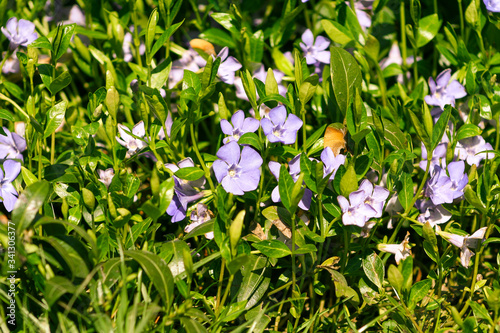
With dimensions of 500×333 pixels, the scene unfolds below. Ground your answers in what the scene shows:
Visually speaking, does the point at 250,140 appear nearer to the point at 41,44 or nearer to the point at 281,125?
the point at 281,125

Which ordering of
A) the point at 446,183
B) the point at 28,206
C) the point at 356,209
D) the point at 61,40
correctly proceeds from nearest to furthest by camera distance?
1. the point at 28,206
2. the point at 356,209
3. the point at 446,183
4. the point at 61,40

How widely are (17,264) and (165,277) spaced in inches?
15.4

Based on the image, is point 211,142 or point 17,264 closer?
point 17,264

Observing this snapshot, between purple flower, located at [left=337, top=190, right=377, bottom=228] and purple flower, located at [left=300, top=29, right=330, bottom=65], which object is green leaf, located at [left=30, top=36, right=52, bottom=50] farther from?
purple flower, located at [left=337, top=190, right=377, bottom=228]

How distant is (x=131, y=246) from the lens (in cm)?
155

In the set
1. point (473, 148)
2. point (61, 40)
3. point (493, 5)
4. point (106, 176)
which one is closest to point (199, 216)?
point (106, 176)

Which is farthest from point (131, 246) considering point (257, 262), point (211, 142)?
point (211, 142)

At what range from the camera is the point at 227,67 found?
1891mm

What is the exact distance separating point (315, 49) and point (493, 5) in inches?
25.7

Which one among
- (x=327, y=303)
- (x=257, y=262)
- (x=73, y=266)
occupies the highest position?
(x=73, y=266)

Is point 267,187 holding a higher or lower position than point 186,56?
lower

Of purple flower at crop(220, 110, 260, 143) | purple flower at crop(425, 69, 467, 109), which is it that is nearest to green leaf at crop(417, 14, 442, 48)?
purple flower at crop(425, 69, 467, 109)

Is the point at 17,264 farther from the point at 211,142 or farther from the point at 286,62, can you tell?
the point at 286,62

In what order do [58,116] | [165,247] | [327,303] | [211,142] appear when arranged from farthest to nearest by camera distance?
[211,142]
[327,303]
[58,116]
[165,247]
